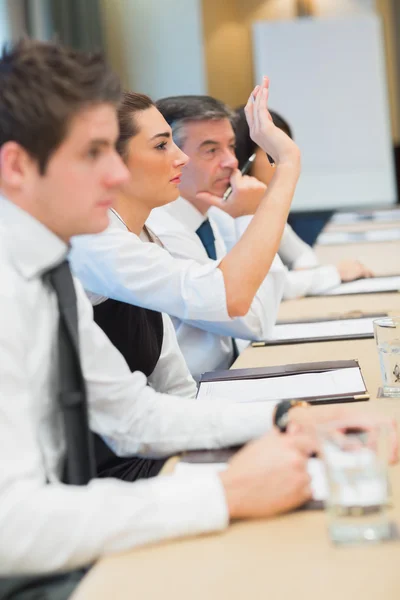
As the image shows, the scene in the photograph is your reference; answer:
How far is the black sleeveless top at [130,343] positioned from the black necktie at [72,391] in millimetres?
436

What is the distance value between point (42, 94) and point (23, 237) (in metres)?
0.17

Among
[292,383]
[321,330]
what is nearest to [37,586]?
[292,383]

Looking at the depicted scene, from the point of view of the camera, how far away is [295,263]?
3.54 metres

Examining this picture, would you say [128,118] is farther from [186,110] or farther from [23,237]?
[23,237]

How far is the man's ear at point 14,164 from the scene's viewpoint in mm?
1083

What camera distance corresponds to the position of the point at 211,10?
26.6ft

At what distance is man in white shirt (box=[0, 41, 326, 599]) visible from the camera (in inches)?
37.4

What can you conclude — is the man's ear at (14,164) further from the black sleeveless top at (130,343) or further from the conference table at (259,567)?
the black sleeveless top at (130,343)

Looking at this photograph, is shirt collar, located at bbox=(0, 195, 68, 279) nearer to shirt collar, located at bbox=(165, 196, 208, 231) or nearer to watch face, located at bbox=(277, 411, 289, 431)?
watch face, located at bbox=(277, 411, 289, 431)

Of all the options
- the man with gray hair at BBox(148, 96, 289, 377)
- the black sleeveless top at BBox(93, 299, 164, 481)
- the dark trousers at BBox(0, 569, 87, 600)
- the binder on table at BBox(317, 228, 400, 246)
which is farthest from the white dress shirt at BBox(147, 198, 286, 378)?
the binder on table at BBox(317, 228, 400, 246)

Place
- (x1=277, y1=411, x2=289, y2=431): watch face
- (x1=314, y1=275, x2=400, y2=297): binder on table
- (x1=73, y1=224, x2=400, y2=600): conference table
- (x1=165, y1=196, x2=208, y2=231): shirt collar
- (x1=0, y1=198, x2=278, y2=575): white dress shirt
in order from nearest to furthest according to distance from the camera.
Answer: (x1=73, y1=224, x2=400, y2=600): conference table, (x1=0, y1=198, x2=278, y2=575): white dress shirt, (x1=277, y1=411, x2=289, y2=431): watch face, (x1=165, y1=196, x2=208, y2=231): shirt collar, (x1=314, y1=275, x2=400, y2=297): binder on table

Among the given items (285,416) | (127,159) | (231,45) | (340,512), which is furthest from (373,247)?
(231,45)

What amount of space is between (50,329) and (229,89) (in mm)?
7873

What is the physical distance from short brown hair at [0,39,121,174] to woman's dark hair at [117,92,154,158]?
892mm
